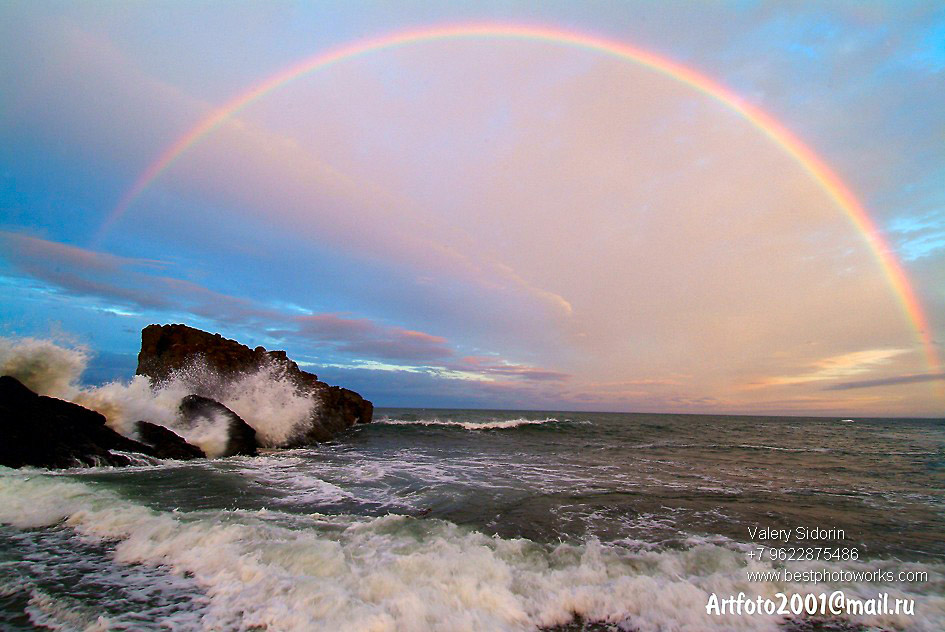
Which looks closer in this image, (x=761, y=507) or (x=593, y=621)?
(x=593, y=621)

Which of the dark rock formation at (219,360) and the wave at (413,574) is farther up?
the dark rock formation at (219,360)

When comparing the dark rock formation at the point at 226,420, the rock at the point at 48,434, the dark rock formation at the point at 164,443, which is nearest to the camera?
the rock at the point at 48,434

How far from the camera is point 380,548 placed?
6930 mm

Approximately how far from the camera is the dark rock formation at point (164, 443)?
645 inches

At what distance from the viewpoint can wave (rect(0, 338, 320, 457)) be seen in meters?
16.9

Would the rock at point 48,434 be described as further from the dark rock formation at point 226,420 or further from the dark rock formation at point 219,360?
the dark rock formation at point 219,360

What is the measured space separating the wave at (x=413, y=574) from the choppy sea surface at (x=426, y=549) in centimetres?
→ 3

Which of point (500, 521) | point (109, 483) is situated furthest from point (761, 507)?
point (109, 483)

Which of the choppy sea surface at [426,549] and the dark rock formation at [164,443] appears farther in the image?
the dark rock formation at [164,443]

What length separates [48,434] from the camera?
520 inches

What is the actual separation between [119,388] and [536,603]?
70.9 feet

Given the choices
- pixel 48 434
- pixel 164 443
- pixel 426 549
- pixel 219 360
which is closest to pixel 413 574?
pixel 426 549

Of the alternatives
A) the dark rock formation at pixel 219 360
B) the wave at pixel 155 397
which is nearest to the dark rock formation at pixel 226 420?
the wave at pixel 155 397

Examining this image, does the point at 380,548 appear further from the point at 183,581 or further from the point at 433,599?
the point at 183,581
